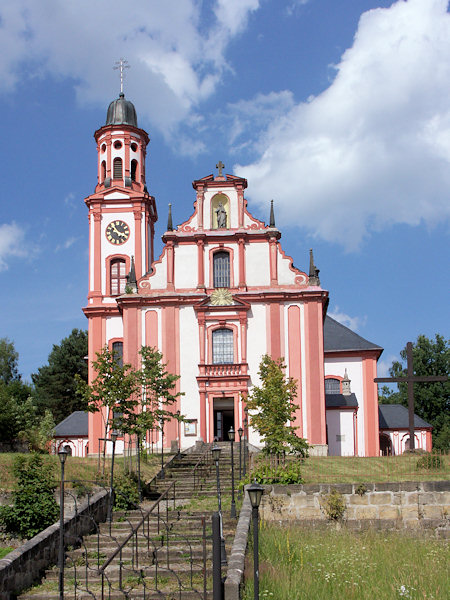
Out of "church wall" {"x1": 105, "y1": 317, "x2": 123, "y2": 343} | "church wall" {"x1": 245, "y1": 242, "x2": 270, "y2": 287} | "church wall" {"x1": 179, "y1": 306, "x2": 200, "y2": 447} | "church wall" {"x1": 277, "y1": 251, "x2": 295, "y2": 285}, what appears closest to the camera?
"church wall" {"x1": 179, "y1": 306, "x2": 200, "y2": 447}

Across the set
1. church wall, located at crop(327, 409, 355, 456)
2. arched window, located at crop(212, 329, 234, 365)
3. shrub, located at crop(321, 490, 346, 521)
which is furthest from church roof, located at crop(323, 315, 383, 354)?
shrub, located at crop(321, 490, 346, 521)

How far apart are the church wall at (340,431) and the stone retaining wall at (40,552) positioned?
24304mm

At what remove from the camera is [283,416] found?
34688 millimetres

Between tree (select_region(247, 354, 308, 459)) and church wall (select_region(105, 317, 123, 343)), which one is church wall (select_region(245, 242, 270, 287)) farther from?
church wall (select_region(105, 317, 123, 343))

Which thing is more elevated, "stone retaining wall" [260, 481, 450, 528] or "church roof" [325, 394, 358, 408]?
"church roof" [325, 394, 358, 408]

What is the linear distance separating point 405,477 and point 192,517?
657 centimetres

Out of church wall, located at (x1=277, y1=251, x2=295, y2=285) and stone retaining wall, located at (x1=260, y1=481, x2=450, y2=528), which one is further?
church wall, located at (x1=277, y1=251, x2=295, y2=285)

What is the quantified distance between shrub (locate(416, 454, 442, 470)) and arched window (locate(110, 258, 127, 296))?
2621cm

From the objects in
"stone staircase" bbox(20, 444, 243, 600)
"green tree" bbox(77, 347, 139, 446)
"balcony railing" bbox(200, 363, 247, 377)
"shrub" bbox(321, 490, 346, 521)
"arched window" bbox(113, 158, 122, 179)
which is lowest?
"stone staircase" bbox(20, 444, 243, 600)

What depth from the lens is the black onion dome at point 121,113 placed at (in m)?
49.9

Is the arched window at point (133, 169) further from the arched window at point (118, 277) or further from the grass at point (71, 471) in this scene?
the grass at point (71, 471)

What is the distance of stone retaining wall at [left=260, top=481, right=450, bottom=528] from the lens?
21641 mm

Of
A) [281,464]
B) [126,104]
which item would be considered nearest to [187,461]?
[281,464]

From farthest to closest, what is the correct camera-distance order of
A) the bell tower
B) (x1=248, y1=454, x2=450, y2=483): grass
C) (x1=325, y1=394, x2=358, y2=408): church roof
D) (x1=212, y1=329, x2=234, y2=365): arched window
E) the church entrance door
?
the bell tower < (x1=325, y1=394, x2=358, y2=408): church roof < (x1=212, y1=329, x2=234, y2=365): arched window < the church entrance door < (x1=248, y1=454, x2=450, y2=483): grass
